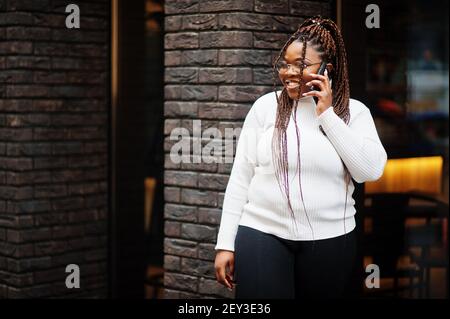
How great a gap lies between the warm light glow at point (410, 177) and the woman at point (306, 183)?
1721 mm

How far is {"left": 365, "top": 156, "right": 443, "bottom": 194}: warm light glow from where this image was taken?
563 cm

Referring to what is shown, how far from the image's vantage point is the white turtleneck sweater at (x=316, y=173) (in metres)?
3.62

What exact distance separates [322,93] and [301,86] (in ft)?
0.36

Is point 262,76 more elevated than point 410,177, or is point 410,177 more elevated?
point 262,76

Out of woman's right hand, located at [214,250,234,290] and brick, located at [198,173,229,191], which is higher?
brick, located at [198,173,229,191]

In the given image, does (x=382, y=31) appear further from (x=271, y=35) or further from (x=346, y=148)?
(x=346, y=148)

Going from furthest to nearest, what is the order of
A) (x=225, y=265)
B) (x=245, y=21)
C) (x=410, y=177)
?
(x=410, y=177)
(x=245, y=21)
(x=225, y=265)

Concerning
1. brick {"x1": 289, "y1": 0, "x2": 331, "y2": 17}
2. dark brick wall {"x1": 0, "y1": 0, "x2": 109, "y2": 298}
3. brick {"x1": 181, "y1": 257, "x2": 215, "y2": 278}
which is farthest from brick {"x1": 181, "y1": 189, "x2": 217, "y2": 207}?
dark brick wall {"x1": 0, "y1": 0, "x2": 109, "y2": 298}

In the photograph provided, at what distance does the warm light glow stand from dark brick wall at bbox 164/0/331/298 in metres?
1.09

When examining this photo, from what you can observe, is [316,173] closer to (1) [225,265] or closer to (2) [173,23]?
(1) [225,265]

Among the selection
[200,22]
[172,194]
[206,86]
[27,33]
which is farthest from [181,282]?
[27,33]

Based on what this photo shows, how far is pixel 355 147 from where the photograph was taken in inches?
142

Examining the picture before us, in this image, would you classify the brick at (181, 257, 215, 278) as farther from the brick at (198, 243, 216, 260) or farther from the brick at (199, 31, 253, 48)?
the brick at (199, 31, 253, 48)
